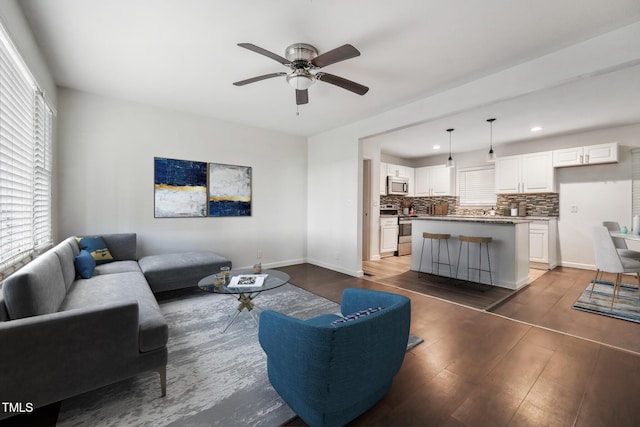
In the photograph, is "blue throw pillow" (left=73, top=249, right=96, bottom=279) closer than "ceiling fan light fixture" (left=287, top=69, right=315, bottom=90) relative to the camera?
No

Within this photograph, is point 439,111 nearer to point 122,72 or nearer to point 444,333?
point 444,333

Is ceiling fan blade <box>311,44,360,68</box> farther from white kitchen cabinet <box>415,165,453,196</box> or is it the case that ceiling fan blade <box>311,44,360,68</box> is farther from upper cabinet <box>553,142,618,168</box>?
white kitchen cabinet <box>415,165,453,196</box>

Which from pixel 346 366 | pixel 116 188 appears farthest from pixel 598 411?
pixel 116 188

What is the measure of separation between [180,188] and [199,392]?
325 cm

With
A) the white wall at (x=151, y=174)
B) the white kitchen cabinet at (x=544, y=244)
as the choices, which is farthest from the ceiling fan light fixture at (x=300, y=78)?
the white kitchen cabinet at (x=544, y=244)

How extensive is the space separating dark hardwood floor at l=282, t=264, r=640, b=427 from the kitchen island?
28.2 inches

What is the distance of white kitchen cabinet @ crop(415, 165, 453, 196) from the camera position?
7.00 metres

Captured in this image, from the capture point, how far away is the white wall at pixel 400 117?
2293 mm

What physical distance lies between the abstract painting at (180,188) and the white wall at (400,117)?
2.17m

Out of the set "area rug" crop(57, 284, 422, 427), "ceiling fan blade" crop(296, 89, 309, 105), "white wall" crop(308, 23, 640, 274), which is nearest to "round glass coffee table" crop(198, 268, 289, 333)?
"area rug" crop(57, 284, 422, 427)

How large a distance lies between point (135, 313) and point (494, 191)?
7.07 metres

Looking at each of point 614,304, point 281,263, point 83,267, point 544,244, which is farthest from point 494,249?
point 83,267

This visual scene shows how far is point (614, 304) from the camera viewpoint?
327 cm

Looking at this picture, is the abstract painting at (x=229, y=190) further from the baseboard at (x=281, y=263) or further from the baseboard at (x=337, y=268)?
the baseboard at (x=337, y=268)
